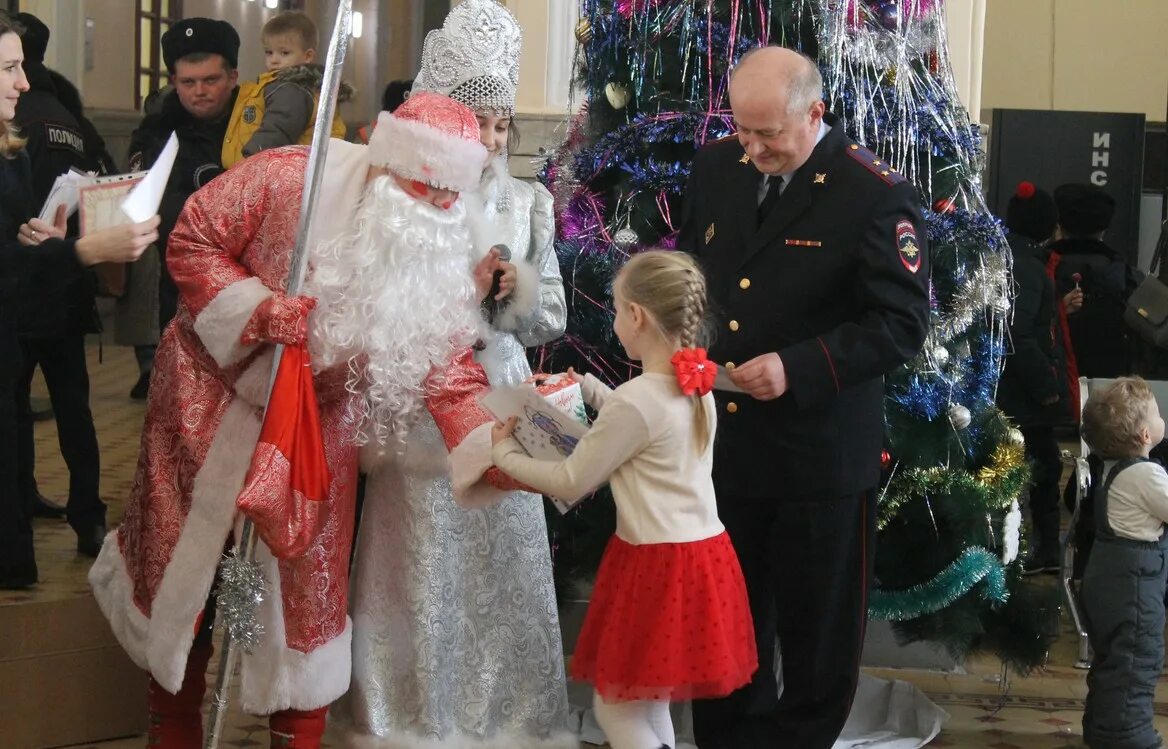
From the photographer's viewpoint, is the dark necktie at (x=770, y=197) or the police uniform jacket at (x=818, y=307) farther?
the dark necktie at (x=770, y=197)

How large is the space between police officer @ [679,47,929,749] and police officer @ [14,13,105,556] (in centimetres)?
195

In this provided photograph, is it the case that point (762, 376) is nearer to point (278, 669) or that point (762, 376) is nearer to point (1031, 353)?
point (278, 669)

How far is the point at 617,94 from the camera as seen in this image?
3967mm

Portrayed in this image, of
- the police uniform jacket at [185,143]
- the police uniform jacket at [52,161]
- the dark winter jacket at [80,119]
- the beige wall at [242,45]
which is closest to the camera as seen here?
the police uniform jacket at [52,161]

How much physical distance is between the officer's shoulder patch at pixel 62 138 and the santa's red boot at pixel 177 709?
6.80ft

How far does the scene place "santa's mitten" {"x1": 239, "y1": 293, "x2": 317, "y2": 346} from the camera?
2.71 metres

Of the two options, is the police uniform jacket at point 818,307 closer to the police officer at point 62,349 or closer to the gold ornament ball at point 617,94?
the gold ornament ball at point 617,94

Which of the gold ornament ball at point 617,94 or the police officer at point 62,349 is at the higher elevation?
the gold ornament ball at point 617,94

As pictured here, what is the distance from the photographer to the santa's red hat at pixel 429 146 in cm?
281

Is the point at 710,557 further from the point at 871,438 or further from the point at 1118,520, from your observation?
the point at 1118,520

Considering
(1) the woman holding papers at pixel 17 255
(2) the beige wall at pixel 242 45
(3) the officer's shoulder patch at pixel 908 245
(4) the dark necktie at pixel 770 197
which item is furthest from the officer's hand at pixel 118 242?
(2) the beige wall at pixel 242 45

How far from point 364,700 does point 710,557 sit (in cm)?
82

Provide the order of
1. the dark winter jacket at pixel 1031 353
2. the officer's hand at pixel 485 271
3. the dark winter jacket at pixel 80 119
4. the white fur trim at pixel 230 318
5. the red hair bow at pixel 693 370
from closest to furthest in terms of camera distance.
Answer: the red hair bow at pixel 693 370 < the white fur trim at pixel 230 318 < the officer's hand at pixel 485 271 < the dark winter jacket at pixel 80 119 < the dark winter jacket at pixel 1031 353

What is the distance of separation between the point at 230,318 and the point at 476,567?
78cm
